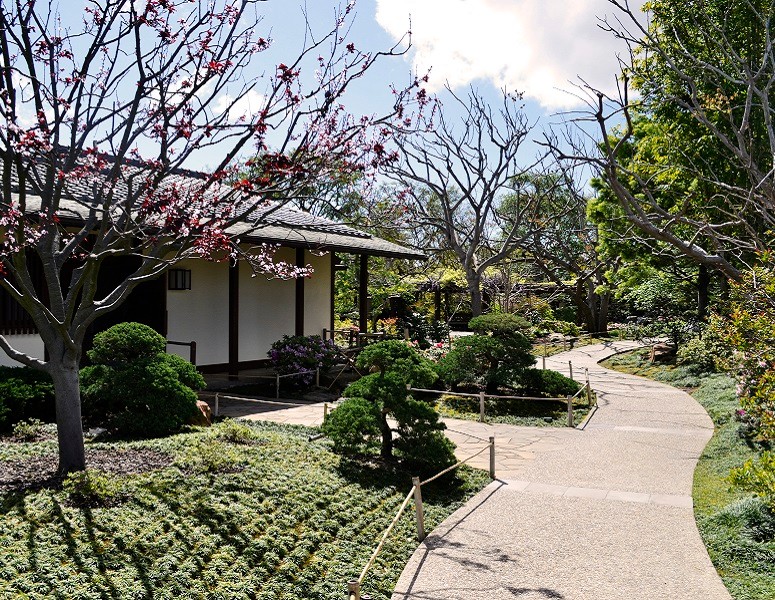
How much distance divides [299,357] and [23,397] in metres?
6.11

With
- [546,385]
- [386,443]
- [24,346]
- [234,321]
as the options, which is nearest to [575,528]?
[386,443]

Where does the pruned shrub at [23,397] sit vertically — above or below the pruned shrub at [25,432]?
above

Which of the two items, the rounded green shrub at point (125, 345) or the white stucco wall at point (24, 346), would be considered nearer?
the rounded green shrub at point (125, 345)

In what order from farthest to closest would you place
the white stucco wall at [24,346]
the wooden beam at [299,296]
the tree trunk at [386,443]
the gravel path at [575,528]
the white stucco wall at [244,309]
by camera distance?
the wooden beam at [299,296]
the white stucco wall at [244,309]
the white stucco wall at [24,346]
the tree trunk at [386,443]
the gravel path at [575,528]

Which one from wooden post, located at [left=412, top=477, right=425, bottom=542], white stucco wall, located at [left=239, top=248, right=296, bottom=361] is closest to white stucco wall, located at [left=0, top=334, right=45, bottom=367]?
white stucco wall, located at [left=239, top=248, right=296, bottom=361]

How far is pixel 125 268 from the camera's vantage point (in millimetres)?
13945

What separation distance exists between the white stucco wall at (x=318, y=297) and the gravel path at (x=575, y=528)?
323 inches

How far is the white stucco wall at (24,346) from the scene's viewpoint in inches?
449

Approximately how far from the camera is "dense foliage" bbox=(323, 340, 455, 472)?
7988mm

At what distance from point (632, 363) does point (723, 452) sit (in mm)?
13095

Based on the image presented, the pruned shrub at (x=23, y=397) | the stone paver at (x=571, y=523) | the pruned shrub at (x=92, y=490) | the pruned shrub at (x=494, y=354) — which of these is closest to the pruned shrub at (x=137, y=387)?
the pruned shrub at (x=23, y=397)

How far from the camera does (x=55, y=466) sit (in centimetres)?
690

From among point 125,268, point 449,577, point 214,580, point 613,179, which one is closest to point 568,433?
point 613,179

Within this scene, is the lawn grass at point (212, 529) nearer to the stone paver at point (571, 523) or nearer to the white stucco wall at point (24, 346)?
the stone paver at point (571, 523)
